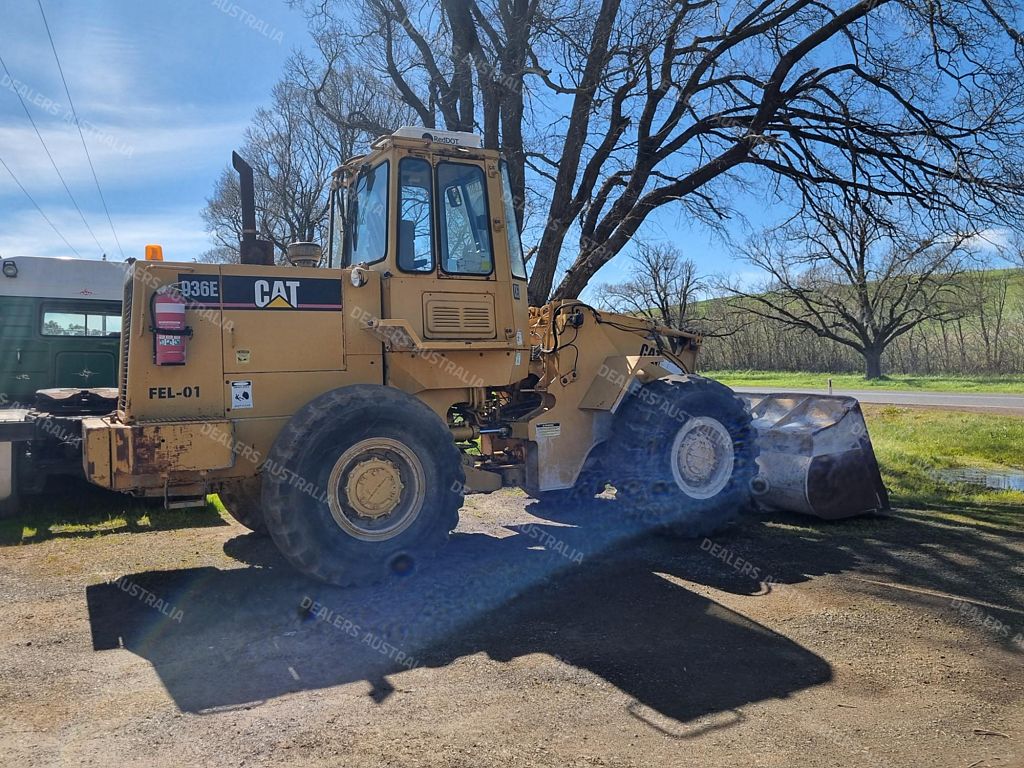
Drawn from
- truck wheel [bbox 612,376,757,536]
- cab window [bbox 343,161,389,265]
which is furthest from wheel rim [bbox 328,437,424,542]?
truck wheel [bbox 612,376,757,536]

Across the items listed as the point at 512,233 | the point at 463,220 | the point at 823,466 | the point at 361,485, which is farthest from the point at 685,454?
the point at 361,485

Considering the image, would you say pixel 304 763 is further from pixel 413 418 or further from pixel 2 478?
pixel 2 478

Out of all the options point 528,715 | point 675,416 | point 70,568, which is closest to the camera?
point 528,715

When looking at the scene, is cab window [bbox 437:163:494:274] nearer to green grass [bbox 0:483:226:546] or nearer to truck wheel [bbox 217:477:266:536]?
truck wheel [bbox 217:477:266:536]

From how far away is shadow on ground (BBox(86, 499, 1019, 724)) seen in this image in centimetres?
412

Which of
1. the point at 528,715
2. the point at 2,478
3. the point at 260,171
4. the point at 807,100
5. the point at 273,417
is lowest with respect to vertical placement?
the point at 528,715

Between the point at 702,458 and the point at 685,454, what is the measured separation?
7.3 inches

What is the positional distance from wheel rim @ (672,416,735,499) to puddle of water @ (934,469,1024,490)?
573cm

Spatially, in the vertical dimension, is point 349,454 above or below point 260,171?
below

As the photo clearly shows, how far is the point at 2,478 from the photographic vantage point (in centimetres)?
718

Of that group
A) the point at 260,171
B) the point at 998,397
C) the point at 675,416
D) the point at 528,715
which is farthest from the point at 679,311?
the point at 528,715

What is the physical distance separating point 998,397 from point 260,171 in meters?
25.8

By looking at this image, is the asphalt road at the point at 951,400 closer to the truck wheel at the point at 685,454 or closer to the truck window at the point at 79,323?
the truck wheel at the point at 685,454

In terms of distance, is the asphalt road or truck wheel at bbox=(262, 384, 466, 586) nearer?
truck wheel at bbox=(262, 384, 466, 586)
